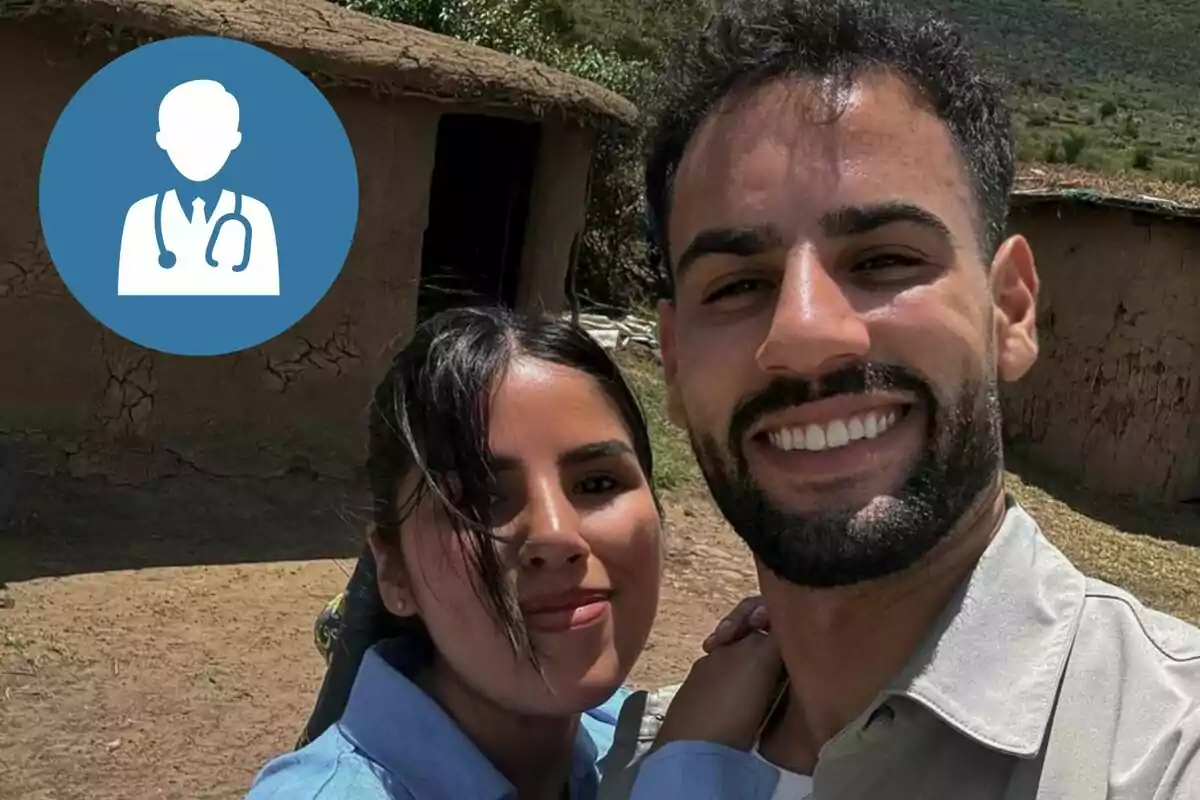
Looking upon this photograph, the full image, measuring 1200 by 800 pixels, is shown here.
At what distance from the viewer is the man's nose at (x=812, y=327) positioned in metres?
1.32

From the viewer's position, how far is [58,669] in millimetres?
4469

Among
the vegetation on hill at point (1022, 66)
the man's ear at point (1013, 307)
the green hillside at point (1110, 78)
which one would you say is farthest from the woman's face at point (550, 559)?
the green hillside at point (1110, 78)

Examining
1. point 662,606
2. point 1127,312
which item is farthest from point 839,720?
point 1127,312

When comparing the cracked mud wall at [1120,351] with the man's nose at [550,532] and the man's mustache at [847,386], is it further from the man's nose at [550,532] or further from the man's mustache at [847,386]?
the man's mustache at [847,386]

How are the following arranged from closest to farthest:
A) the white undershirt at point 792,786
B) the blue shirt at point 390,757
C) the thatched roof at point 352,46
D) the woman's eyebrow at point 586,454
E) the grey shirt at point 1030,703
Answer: the grey shirt at point 1030,703, the white undershirt at point 792,786, the blue shirt at point 390,757, the woman's eyebrow at point 586,454, the thatched roof at point 352,46

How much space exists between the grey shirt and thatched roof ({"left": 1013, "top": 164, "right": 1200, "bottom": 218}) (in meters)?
6.57

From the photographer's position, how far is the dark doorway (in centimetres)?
980

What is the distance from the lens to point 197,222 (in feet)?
19.4

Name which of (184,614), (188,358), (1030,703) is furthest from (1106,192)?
(1030,703)

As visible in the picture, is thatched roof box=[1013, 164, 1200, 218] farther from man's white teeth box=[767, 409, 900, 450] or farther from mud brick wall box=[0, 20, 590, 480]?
man's white teeth box=[767, 409, 900, 450]

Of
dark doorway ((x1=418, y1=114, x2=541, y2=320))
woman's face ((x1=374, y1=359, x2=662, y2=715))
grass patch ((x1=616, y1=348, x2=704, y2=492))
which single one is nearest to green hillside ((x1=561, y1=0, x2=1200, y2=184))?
dark doorway ((x1=418, y1=114, x2=541, y2=320))

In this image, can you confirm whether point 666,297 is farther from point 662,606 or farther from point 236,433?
point 236,433

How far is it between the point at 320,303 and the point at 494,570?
5.13 m

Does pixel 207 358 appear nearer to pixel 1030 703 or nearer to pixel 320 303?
pixel 320 303
